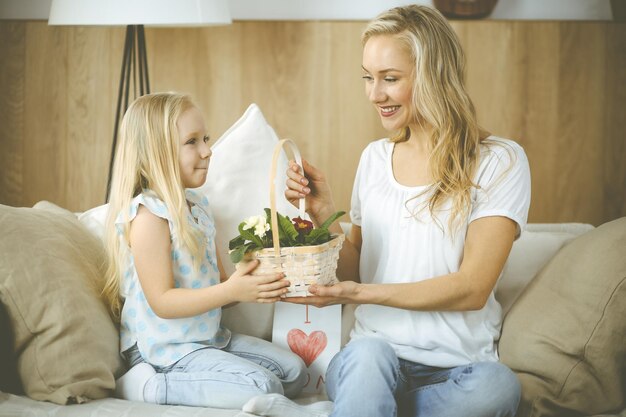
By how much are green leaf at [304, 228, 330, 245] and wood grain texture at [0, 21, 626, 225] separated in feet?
4.93

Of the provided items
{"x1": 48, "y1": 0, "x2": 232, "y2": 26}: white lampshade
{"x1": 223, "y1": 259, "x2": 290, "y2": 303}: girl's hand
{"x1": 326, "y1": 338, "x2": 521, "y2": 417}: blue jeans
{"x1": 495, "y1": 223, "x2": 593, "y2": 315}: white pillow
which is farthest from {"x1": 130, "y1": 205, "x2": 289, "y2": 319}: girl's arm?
{"x1": 48, "y1": 0, "x2": 232, "y2": 26}: white lampshade

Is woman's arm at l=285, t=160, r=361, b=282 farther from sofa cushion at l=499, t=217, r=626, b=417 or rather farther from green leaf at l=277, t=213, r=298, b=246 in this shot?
sofa cushion at l=499, t=217, r=626, b=417

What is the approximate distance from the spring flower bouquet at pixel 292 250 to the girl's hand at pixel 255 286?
1cm

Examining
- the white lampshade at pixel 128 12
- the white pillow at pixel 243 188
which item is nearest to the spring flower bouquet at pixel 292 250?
the white pillow at pixel 243 188

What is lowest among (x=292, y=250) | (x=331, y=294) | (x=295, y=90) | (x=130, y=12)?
(x=331, y=294)

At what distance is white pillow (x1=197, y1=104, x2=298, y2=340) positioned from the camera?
186 cm

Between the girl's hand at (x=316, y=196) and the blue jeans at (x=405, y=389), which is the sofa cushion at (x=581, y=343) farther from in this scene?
the girl's hand at (x=316, y=196)

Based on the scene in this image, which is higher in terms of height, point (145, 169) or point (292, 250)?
point (145, 169)

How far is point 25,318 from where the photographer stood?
1427 mm

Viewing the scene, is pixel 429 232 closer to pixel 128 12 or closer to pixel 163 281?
pixel 163 281

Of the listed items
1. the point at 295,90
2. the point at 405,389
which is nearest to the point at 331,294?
the point at 405,389

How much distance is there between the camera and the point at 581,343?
4.81 feet

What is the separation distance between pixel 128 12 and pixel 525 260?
4.51ft

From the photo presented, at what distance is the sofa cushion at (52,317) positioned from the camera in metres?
1.43
